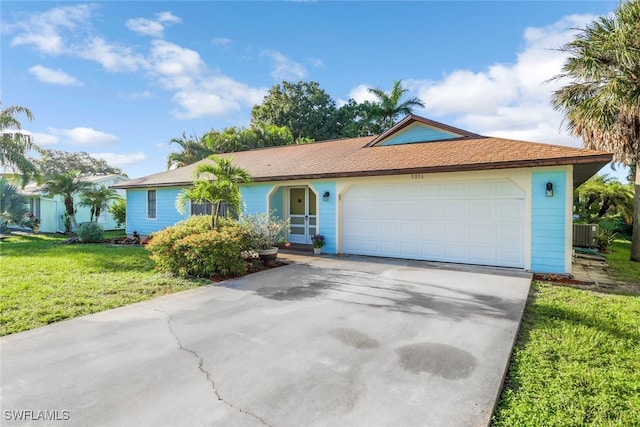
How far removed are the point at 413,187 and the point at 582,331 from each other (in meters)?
6.06

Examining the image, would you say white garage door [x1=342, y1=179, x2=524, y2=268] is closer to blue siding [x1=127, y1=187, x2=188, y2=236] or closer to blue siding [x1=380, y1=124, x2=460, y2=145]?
blue siding [x1=380, y1=124, x2=460, y2=145]

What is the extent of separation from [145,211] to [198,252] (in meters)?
9.88

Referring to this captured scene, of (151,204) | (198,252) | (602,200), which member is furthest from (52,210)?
(602,200)

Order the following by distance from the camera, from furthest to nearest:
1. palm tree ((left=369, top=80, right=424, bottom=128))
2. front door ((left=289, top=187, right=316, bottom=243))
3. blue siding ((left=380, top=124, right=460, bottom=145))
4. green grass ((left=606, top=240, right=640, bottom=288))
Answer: palm tree ((left=369, top=80, right=424, bottom=128)), front door ((left=289, top=187, right=316, bottom=243)), blue siding ((left=380, top=124, right=460, bottom=145)), green grass ((left=606, top=240, right=640, bottom=288))

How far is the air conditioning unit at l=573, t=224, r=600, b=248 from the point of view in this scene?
12.5 meters

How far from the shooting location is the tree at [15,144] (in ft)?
54.2

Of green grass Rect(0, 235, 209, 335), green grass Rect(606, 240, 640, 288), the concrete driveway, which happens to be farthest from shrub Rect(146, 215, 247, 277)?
green grass Rect(606, 240, 640, 288)

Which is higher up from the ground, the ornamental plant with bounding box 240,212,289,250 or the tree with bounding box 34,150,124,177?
the tree with bounding box 34,150,124,177

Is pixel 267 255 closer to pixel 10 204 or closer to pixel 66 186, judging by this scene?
pixel 66 186

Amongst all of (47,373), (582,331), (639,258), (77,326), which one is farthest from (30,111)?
(639,258)

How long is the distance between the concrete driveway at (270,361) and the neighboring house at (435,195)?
279 cm

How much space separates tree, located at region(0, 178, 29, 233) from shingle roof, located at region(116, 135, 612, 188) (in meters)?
6.04

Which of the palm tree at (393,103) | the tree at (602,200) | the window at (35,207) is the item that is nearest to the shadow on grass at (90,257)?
the window at (35,207)

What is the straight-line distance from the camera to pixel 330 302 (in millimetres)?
5812
